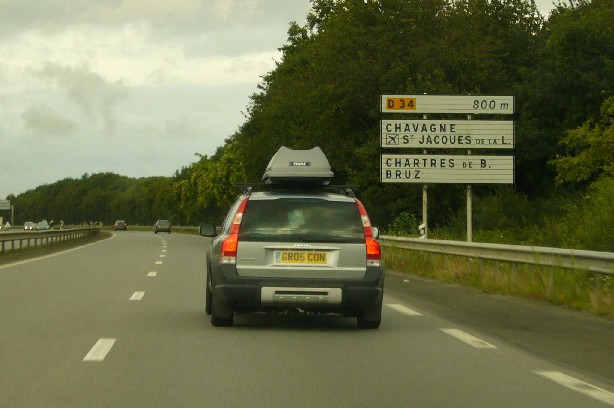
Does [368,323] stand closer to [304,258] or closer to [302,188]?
[304,258]

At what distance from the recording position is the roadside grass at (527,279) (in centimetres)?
1409

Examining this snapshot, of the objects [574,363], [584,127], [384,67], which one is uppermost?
[384,67]

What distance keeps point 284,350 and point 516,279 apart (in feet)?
25.0

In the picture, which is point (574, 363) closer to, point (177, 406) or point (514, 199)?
point (177, 406)

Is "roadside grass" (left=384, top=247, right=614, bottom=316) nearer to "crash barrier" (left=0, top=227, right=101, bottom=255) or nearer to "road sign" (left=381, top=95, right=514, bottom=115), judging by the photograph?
"road sign" (left=381, top=95, right=514, bottom=115)

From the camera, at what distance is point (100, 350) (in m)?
10.2

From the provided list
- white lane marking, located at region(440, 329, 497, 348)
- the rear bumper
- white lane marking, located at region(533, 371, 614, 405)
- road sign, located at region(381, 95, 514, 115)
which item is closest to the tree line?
road sign, located at region(381, 95, 514, 115)

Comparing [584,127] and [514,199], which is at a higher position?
[584,127]

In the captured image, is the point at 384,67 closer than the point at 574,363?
No

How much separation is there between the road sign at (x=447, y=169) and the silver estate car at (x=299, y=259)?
1685 centimetres

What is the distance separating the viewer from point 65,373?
8727mm

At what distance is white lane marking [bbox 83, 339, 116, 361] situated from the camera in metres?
9.62

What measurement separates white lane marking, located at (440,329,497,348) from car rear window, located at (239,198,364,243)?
1438 millimetres

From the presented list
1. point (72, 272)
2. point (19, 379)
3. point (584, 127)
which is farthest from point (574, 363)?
point (584, 127)
